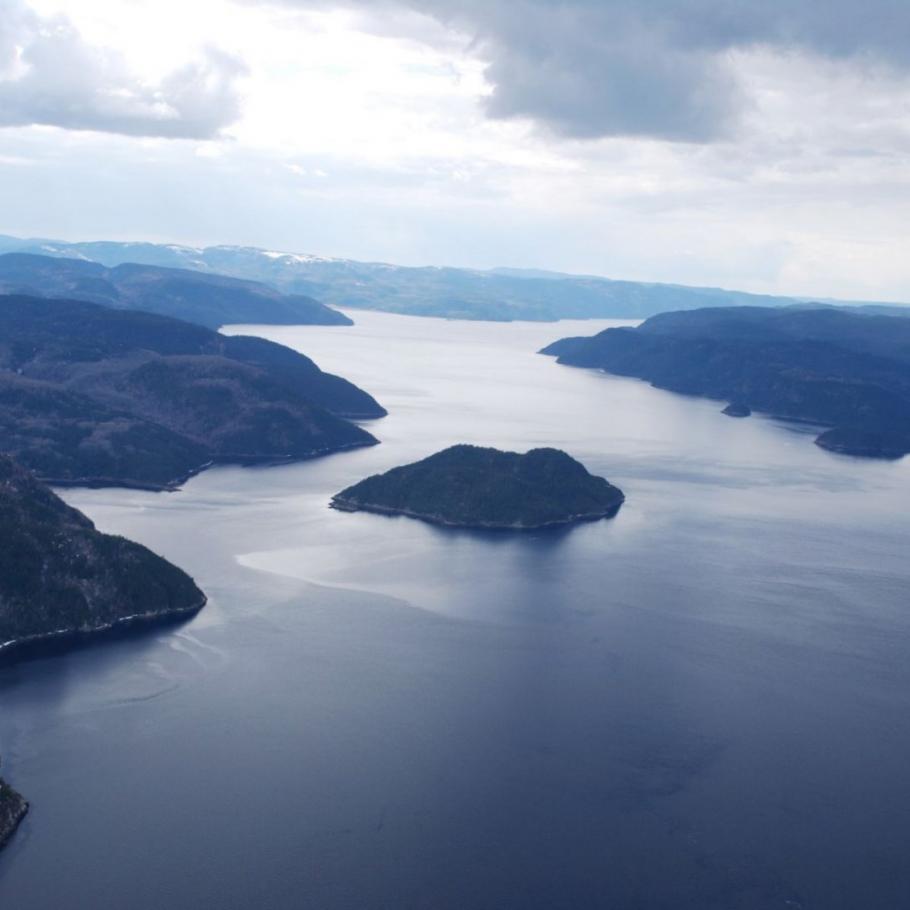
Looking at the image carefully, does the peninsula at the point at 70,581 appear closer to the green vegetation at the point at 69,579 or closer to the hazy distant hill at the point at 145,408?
the green vegetation at the point at 69,579

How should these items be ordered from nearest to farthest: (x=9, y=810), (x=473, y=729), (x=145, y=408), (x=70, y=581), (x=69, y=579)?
(x=9, y=810) → (x=473, y=729) → (x=70, y=581) → (x=69, y=579) → (x=145, y=408)

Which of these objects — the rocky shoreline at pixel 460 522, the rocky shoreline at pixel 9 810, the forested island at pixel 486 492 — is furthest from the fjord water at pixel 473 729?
the forested island at pixel 486 492

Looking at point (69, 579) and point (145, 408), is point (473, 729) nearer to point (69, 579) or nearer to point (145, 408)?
point (69, 579)

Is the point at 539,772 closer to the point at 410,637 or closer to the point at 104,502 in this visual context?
the point at 410,637

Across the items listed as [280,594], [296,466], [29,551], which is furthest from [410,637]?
[296,466]

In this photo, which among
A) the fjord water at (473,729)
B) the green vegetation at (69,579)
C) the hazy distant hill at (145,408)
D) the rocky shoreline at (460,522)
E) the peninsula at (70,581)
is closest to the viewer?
the fjord water at (473,729)

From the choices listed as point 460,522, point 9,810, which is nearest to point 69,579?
point 9,810

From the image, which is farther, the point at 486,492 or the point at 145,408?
the point at 145,408
